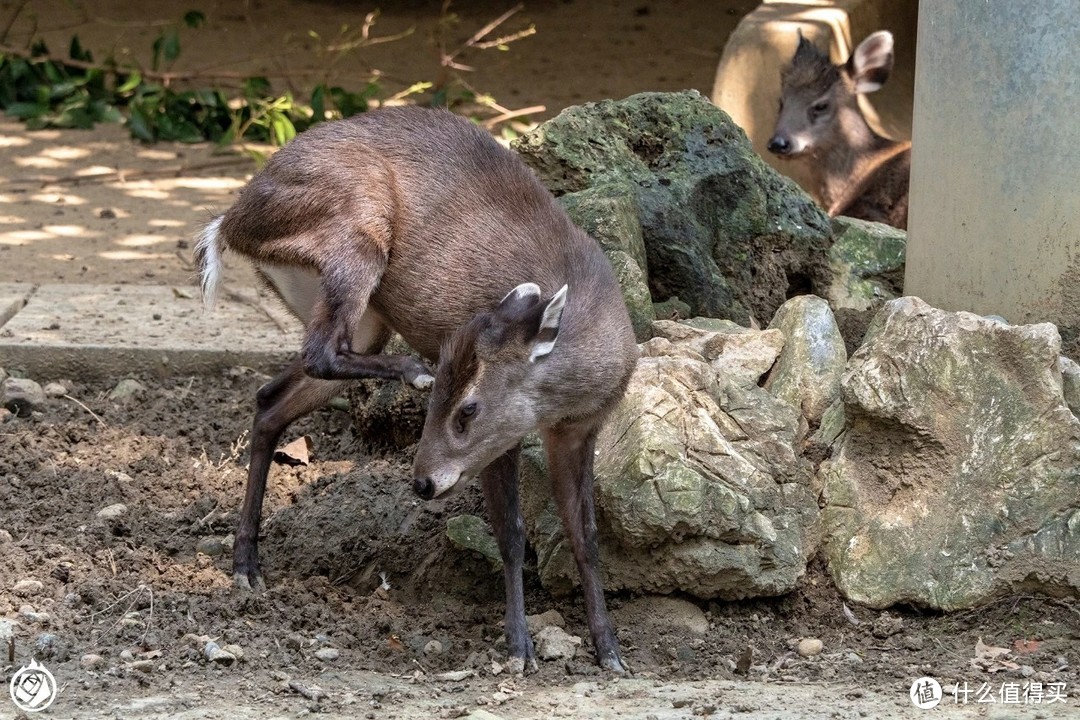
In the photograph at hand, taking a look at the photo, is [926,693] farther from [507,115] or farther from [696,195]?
[507,115]

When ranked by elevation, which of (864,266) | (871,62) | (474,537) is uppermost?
(871,62)

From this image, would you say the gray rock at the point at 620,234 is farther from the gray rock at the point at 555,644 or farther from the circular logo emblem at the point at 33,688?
the circular logo emblem at the point at 33,688

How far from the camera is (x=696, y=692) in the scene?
380 cm

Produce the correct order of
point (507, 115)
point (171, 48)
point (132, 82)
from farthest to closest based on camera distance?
point (132, 82) → point (171, 48) → point (507, 115)

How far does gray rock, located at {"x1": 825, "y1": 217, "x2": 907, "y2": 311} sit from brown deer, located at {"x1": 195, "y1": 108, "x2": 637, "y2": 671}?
1.76 meters

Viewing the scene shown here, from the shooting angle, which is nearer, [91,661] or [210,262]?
[91,661]

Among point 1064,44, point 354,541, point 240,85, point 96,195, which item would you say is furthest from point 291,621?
point 240,85

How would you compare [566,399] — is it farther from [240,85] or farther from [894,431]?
[240,85]

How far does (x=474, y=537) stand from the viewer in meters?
4.63

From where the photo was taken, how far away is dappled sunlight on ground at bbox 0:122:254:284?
7551 millimetres

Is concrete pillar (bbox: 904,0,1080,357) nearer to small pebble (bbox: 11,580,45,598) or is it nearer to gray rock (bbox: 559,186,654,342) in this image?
gray rock (bbox: 559,186,654,342)

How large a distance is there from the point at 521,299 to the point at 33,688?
160cm

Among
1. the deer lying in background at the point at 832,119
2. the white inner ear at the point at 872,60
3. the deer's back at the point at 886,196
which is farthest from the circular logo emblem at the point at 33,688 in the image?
the white inner ear at the point at 872,60

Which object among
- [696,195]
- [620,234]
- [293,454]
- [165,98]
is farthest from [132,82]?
[620,234]
